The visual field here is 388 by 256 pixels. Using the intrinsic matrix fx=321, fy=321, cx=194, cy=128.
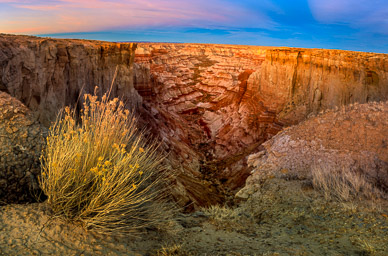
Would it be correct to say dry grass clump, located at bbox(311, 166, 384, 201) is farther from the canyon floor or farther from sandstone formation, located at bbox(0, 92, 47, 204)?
sandstone formation, located at bbox(0, 92, 47, 204)

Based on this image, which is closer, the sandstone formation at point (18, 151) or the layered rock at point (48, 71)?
the sandstone formation at point (18, 151)

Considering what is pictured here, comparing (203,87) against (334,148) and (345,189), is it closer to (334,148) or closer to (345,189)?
(334,148)

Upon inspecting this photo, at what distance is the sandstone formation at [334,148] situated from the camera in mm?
7759

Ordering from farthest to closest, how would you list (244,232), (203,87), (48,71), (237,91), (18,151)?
(203,87), (237,91), (48,71), (244,232), (18,151)

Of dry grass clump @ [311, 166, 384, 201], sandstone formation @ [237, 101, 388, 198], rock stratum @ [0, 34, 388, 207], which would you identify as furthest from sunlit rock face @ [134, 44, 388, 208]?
dry grass clump @ [311, 166, 384, 201]

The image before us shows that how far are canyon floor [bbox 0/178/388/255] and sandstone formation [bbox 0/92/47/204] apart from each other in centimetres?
22

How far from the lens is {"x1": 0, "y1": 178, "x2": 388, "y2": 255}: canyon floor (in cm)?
306

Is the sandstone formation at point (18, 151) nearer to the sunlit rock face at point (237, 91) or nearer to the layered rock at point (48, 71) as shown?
the layered rock at point (48, 71)

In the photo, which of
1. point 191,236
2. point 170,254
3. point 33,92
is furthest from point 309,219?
point 33,92

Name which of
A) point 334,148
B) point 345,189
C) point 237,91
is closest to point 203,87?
point 237,91

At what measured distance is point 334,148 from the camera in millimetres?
8852

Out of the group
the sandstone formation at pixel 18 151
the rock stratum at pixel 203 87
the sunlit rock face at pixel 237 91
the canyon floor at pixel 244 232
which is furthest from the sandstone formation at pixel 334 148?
the sunlit rock face at pixel 237 91

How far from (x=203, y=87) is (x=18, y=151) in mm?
29787

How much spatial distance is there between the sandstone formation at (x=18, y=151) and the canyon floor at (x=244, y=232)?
0.71 feet
